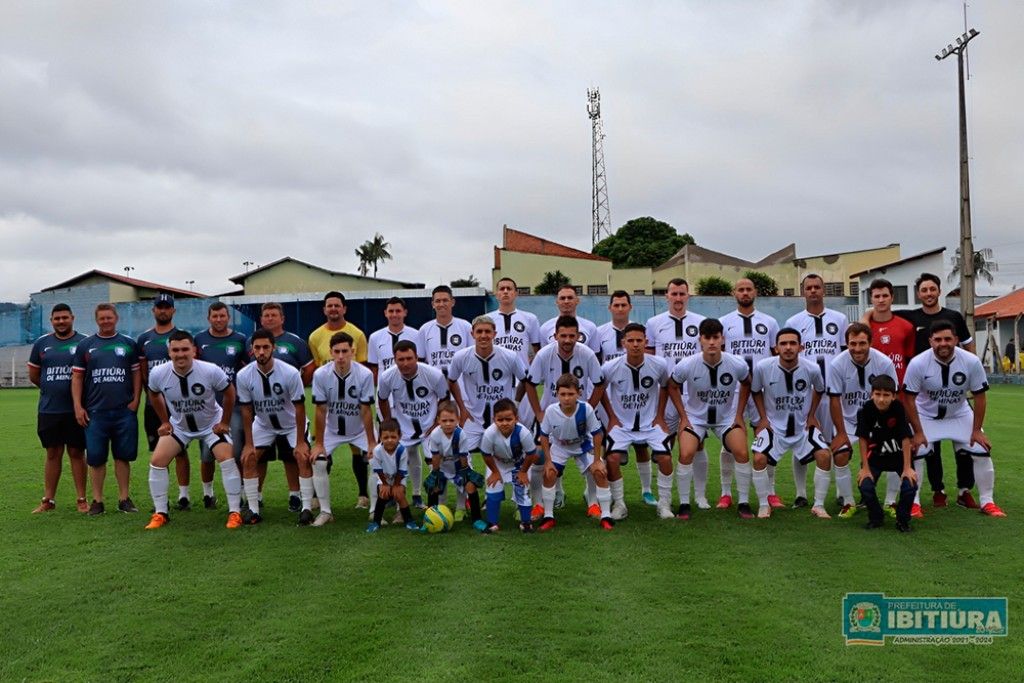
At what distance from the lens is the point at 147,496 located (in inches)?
308

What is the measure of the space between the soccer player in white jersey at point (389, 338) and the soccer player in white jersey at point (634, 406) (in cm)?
201

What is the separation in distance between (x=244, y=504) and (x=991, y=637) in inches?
224

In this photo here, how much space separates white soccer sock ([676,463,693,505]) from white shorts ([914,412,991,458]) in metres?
2.04

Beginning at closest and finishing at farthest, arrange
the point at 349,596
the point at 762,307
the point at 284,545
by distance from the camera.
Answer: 1. the point at 349,596
2. the point at 284,545
3. the point at 762,307

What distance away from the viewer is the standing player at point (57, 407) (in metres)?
7.07

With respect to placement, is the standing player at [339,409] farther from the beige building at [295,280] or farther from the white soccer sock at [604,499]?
the beige building at [295,280]

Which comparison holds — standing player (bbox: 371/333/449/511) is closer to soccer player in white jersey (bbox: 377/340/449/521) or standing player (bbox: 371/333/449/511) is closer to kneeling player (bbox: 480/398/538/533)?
soccer player in white jersey (bbox: 377/340/449/521)

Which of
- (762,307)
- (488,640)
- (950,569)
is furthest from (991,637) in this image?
(762,307)

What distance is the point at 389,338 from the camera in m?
7.39

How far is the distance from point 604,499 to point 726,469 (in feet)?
4.57

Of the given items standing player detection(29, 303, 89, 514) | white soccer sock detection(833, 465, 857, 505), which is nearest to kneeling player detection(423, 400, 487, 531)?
white soccer sock detection(833, 465, 857, 505)

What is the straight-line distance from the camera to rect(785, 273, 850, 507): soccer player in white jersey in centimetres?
689

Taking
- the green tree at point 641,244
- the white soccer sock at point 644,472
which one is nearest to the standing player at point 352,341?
the white soccer sock at point 644,472

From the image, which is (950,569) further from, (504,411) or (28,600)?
(28,600)
